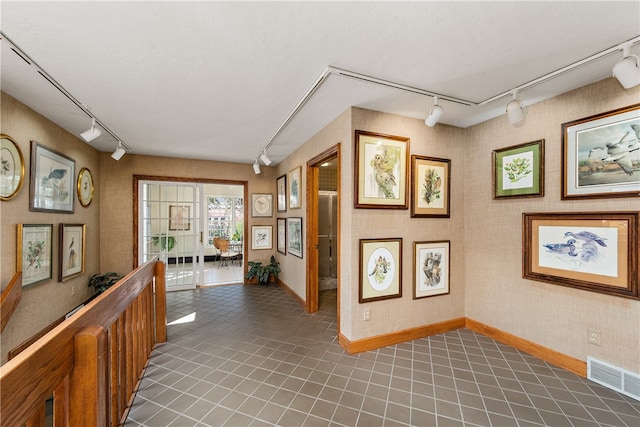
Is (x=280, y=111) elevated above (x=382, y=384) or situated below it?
above

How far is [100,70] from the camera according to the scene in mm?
2018

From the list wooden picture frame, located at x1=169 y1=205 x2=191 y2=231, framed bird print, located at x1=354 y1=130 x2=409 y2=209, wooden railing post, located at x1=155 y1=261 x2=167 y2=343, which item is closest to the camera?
framed bird print, located at x1=354 y1=130 x2=409 y2=209

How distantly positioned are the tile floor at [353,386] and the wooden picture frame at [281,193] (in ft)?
8.01

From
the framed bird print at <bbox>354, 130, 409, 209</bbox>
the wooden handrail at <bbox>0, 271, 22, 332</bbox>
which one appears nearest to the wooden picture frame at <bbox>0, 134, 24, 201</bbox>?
the wooden handrail at <bbox>0, 271, 22, 332</bbox>

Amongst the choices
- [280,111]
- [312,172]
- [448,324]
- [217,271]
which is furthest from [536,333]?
[217,271]

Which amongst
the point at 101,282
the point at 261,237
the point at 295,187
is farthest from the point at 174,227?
the point at 295,187

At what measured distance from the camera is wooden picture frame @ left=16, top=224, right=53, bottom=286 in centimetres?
255

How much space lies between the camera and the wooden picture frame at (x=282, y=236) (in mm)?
4959

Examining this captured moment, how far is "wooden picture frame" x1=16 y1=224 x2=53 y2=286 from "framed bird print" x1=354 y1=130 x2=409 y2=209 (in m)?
3.33

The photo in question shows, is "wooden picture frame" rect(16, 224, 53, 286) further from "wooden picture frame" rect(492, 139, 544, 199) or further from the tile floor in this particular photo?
"wooden picture frame" rect(492, 139, 544, 199)

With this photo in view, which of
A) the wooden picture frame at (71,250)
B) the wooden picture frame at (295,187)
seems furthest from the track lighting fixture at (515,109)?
the wooden picture frame at (71,250)

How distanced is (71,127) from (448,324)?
17.3ft

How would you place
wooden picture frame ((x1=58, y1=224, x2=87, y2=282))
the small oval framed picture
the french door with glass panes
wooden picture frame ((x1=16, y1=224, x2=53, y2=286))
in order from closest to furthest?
wooden picture frame ((x1=16, y1=224, x2=53, y2=286))
wooden picture frame ((x1=58, y1=224, x2=87, y2=282))
the small oval framed picture
the french door with glass panes

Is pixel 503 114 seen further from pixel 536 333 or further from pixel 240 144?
pixel 240 144
